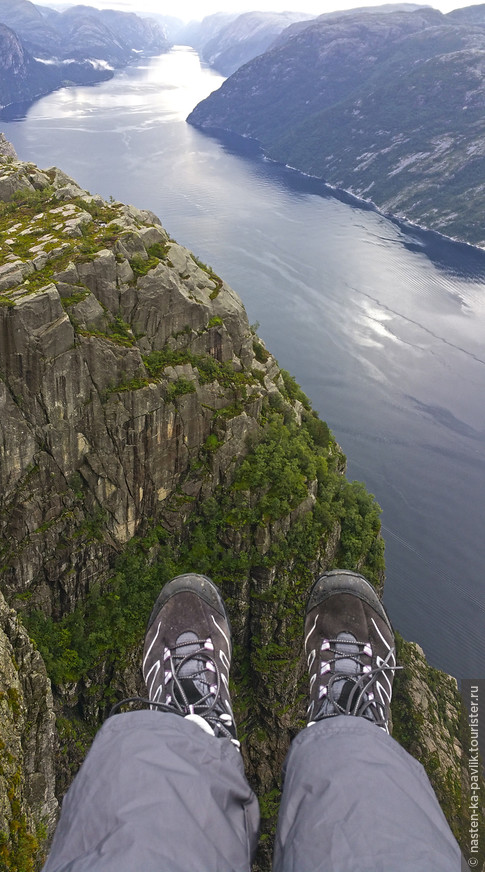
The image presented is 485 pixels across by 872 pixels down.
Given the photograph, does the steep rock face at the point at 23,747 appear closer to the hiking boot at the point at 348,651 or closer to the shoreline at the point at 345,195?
the hiking boot at the point at 348,651

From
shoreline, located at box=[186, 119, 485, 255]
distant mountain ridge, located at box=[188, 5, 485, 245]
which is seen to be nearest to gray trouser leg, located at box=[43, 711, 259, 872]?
shoreline, located at box=[186, 119, 485, 255]

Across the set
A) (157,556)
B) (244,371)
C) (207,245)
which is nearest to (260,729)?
(157,556)

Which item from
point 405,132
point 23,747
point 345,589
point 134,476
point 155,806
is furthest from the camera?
point 405,132

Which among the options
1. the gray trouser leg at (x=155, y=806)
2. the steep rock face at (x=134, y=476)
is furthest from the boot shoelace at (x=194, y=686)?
the steep rock face at (x=134, y=476)

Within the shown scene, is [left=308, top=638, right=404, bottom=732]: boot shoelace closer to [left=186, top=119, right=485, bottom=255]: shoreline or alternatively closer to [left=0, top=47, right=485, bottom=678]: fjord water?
[left=0, top=47, right=485, bottom=678]: fjord water

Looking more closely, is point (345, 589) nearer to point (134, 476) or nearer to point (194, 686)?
point (194, 686)

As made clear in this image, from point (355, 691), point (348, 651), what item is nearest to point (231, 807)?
point (355, 691)

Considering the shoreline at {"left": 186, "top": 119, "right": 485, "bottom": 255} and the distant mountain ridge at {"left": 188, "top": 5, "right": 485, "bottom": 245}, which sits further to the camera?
the distant mountain ridge at {"left": 188, "top": 5, "right": 485, "bottom": 245}
